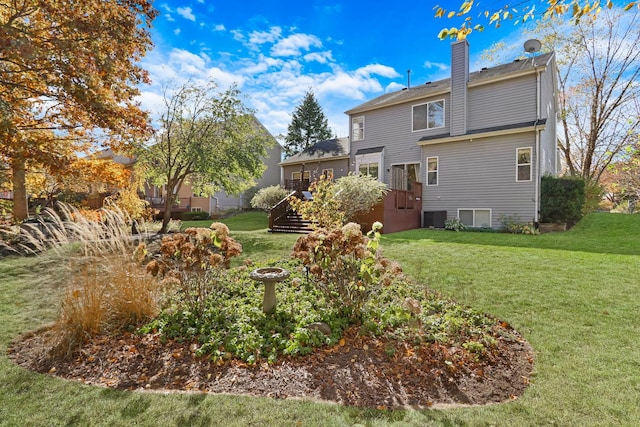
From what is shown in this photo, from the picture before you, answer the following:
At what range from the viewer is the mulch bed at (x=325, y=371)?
2.72 m

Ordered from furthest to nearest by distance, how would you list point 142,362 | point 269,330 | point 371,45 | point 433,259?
point 371,45 < point 433,259 < point 269,330 < point 142,362

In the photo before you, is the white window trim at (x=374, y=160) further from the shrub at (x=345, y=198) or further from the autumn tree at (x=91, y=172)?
the autumn tree at (x=91, y=172)

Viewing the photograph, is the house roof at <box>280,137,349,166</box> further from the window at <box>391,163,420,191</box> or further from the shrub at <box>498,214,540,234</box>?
the shrub at <box>498,214,540,234</box>

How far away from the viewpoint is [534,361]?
3.18m

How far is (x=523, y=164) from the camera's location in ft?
39.5

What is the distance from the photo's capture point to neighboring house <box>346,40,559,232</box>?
12.1 metres

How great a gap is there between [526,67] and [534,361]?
1338 centimetres

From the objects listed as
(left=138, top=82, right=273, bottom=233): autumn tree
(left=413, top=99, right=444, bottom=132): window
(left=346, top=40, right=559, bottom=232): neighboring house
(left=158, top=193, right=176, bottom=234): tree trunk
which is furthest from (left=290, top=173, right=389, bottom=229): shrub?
(left=413, top=99, right=444, bottom=132): window

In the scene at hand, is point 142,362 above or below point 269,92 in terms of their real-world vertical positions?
below

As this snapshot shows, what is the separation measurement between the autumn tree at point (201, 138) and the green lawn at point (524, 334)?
19.0ft

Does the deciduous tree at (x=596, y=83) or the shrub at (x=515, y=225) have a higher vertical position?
the deciduous tree at (x=596, y=83)

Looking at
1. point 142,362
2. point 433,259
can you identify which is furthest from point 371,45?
point 142,362

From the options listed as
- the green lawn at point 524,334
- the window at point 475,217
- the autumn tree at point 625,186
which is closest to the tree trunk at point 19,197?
the green lawn at point 524,334

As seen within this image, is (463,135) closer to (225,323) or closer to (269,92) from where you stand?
(269,92)
